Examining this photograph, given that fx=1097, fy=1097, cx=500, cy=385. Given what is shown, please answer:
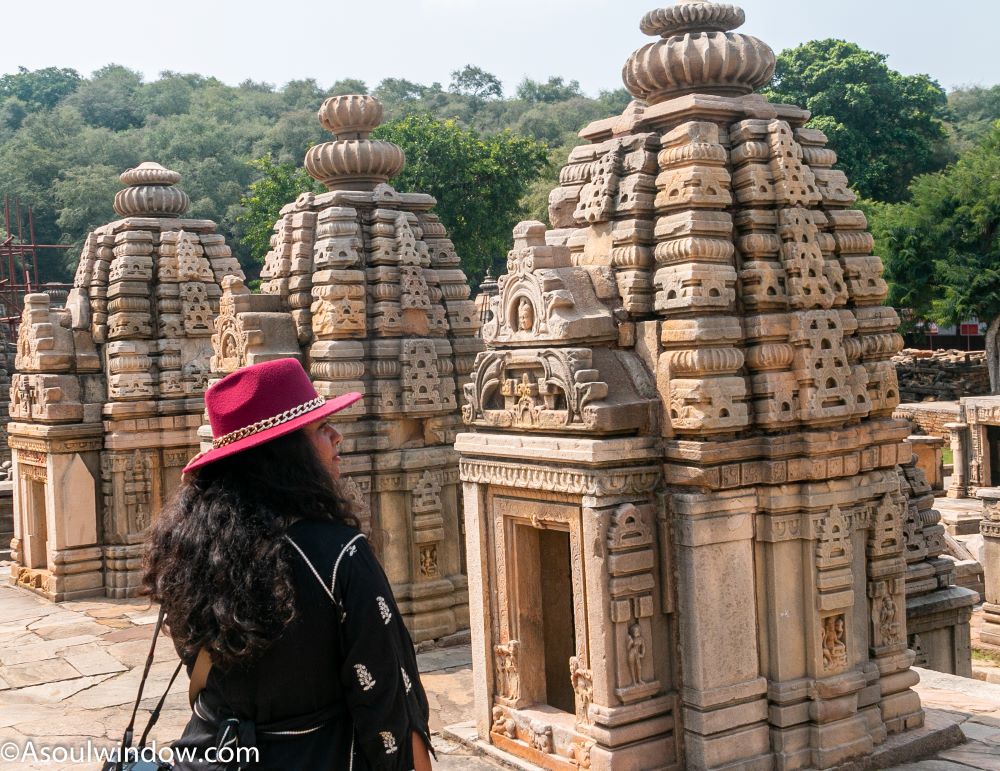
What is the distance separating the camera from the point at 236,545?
2777mm

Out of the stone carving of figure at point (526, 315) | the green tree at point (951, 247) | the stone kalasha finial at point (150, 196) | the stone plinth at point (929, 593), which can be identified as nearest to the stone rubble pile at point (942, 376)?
the green tree at point (951, 247)

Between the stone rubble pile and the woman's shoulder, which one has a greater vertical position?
the woman's shoulder

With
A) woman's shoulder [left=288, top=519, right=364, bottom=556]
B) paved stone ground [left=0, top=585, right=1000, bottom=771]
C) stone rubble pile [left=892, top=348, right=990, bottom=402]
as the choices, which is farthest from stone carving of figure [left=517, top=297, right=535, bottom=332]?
stone rubble pile [left=892, top=348, right=990, bottom=402]

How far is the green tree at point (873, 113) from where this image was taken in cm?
4041

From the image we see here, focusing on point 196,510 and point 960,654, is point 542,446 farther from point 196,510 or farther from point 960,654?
point 960,654

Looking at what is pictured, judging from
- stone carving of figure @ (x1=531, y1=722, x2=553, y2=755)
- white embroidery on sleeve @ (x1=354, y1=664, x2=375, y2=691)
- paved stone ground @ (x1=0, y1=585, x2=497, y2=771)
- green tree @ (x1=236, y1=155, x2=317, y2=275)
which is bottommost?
paved stone ground @ (x1=0, y1=585, x2=497, y2=771)

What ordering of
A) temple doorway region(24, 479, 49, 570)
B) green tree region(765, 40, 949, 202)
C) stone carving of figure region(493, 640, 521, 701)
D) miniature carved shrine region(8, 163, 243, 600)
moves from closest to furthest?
stone carving of figure region(493, 640, 521, 701)
miniature carved shrine region(8, 163, 243, 600)
temple doorway region(24, 479, 49, 570)
green tree region(765, 40, 949, 202)

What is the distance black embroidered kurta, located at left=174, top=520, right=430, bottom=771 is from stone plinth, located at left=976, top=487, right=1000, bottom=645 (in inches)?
396

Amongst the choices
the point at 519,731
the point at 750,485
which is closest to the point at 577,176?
the point at 750,485

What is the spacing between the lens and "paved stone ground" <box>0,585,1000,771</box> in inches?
279

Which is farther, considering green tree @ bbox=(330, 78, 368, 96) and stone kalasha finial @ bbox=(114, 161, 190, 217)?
green tree @ bbox=(330, 78, 368, 96)

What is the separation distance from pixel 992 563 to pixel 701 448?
6874mm

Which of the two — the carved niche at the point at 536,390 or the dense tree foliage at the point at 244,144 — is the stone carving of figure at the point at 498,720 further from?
the dense tree foliage at the point at 244,144

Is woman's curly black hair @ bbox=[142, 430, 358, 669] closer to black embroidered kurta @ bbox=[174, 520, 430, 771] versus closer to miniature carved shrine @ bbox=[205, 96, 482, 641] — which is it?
black embroidered kurta @ bbox=[174, 520, 430, 771]
